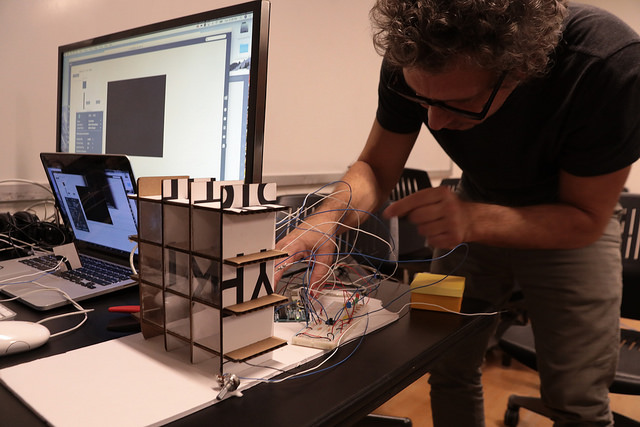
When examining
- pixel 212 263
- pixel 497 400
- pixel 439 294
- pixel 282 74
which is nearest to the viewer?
pixel 212 263

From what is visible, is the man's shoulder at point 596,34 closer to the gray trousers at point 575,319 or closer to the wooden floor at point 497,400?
the gray trousers at point 575,319

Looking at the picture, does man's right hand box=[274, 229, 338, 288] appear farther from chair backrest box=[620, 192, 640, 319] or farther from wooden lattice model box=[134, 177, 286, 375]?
chair backrest box=[620, 192, 640, 319]

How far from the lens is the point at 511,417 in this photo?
1.66 m

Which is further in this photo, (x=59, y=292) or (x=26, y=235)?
(x=26, y=235)

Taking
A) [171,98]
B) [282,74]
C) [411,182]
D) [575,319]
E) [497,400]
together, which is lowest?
[497,400]

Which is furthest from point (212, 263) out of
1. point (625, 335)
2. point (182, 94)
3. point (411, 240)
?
point (411, 240)

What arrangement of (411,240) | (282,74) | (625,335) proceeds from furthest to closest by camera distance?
1. (282,74)
2. (411,240)
3. (625,335)

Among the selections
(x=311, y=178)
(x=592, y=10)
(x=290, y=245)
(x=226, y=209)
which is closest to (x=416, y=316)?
(x=290, y=245)

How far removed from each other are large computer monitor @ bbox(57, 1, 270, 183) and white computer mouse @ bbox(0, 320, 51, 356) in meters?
0.34

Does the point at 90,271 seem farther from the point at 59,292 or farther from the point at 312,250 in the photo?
the point at 312,250

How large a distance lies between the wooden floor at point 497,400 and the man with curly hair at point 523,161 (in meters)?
0.53

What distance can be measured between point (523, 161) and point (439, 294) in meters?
0.45

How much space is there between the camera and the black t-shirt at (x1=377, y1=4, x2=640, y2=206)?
82 cm

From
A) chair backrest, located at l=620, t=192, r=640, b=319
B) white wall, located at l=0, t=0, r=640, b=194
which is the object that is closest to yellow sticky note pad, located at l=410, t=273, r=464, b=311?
chair backrest, located at l=620, t=192, r=640, b=319
